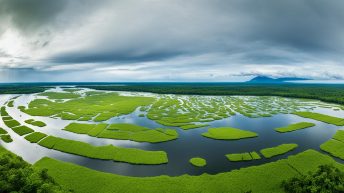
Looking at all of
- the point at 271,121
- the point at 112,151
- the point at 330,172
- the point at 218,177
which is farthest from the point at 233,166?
the point at 271,121

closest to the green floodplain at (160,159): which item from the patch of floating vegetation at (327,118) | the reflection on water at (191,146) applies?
the patch of floating vegetation at (327,118)

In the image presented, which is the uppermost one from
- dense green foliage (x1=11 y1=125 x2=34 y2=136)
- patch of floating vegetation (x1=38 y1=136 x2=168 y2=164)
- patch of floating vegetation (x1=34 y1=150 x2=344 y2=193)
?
dense green foliage (x1=11 y1=125 x2=34 y2=136)

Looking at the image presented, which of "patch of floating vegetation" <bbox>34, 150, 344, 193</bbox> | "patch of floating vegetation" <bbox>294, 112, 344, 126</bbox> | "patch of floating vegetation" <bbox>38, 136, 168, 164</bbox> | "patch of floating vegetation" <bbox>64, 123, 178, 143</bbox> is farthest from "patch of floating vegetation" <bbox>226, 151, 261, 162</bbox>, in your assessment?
"patch of floating vegetation" <bbox>294, 112, 344, 126</bbox>

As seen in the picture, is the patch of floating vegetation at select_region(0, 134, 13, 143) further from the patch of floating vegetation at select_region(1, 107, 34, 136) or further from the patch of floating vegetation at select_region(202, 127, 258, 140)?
the patch of floating vegetation at select_region(202, 127, 258, 140)

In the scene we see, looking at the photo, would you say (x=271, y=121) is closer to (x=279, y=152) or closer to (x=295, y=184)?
(x=279, y=152)

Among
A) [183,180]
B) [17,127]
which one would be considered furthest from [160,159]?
[17,127]

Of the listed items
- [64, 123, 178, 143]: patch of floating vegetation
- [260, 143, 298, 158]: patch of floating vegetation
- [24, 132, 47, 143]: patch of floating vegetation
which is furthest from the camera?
[64, 123, 178, 143]: patch of floating vegetation
